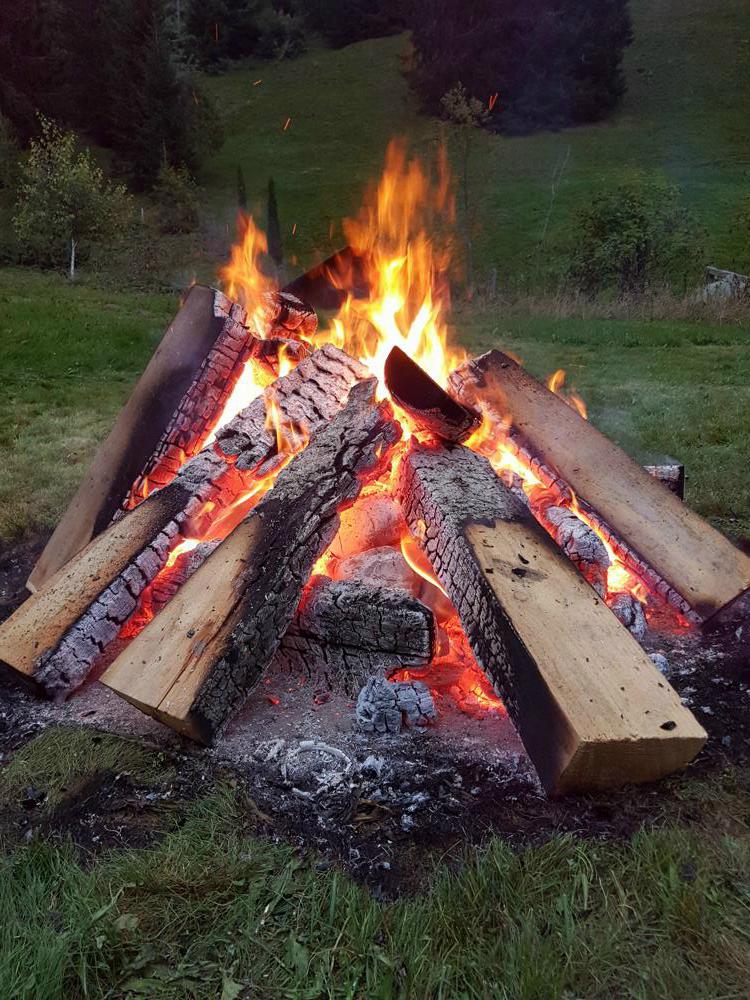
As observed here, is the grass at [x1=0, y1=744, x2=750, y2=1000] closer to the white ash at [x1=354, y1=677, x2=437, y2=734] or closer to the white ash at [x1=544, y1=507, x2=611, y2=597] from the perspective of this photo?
the white ash at [x1=354, y1=677, x2=437, y2=734]

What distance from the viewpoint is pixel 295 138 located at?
3750cm

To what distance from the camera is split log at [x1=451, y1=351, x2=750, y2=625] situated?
134 inches

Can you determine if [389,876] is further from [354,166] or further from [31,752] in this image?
[354,166]

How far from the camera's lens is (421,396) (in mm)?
3277

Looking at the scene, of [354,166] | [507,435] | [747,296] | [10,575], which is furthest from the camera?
[354,166]

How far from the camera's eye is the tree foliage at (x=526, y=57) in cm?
3528

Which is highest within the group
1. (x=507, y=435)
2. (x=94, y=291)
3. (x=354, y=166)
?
(x=354, y=166)

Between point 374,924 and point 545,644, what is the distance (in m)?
1.06

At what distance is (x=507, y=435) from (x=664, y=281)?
15.7 metres

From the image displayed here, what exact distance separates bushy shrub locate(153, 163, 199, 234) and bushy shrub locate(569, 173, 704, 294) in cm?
1542

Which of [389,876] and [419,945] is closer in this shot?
[419,945]

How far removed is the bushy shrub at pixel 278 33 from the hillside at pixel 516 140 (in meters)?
0.75

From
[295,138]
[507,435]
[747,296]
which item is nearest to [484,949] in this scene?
[507,435]

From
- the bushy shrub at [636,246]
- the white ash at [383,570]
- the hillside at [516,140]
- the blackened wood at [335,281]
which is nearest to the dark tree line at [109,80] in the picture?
the hillside at [516,140]
